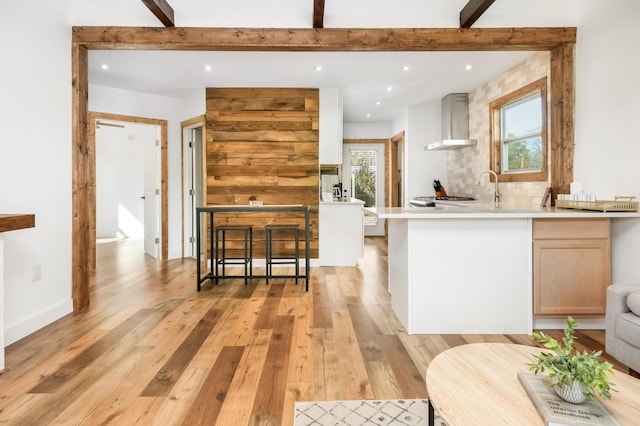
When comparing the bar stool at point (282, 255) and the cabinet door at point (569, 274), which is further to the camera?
the bar stool at point (282, 255)

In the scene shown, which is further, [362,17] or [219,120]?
[219,120]

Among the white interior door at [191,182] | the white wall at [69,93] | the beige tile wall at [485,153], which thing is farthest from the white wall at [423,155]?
the white interior door at [191,182]

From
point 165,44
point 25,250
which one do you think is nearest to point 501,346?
point 25,250

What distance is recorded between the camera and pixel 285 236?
17.3 ft

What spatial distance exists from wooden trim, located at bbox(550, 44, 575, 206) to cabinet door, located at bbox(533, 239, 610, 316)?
35.2 inches

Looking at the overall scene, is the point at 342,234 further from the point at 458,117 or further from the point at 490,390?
the point at 490,390

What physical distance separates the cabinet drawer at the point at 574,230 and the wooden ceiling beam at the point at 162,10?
3485mm

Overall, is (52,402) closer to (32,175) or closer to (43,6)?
(32,175)

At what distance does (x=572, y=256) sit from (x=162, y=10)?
390 cm

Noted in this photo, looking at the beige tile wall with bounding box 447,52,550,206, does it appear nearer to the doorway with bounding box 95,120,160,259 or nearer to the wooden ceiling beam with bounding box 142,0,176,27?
the wooden ceiling beam with bounding box 142,0,176,27

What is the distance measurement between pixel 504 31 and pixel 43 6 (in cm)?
401

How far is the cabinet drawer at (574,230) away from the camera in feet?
8.94

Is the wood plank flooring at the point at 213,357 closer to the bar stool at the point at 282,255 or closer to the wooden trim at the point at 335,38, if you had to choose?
the bar stool at the point at 282,255

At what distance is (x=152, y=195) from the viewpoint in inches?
234
